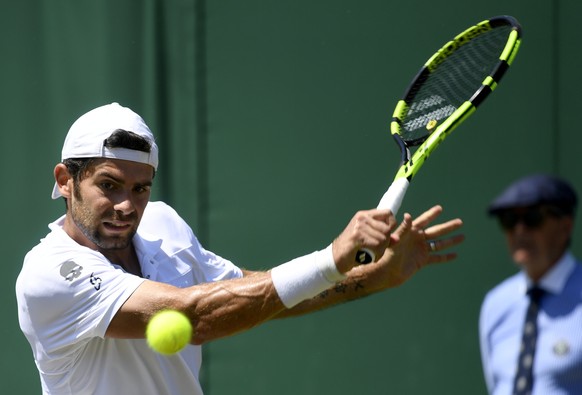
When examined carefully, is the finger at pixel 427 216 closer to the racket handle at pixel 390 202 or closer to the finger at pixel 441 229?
the finger at pixel 441 229

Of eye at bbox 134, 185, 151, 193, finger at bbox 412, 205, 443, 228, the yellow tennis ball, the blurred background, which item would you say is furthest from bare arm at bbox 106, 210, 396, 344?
the blurred background

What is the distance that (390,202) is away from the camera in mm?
3342

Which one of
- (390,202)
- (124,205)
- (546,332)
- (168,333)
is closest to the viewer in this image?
(546,332)

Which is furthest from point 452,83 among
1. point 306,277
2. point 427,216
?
point 306,277

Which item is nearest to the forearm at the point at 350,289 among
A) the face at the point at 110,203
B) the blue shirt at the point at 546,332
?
the face at the point at 110,203

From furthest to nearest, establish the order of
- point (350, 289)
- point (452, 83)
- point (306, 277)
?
1. point (452, 83)
2. point (350, 289)
3. point (306, 277)

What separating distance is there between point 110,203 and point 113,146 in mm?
176

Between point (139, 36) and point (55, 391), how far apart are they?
2079 millimetres

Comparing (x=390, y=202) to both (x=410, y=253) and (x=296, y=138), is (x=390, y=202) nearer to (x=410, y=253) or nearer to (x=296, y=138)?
(x=410, y=253)

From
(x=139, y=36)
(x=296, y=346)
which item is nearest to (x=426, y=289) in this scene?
(x=296, y=346)

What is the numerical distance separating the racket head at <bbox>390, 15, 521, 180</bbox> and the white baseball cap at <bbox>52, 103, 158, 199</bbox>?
82cm

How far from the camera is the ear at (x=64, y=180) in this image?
3650 mm

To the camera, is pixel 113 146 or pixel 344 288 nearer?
pixel 113 146

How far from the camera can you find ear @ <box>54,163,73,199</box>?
3650mm
